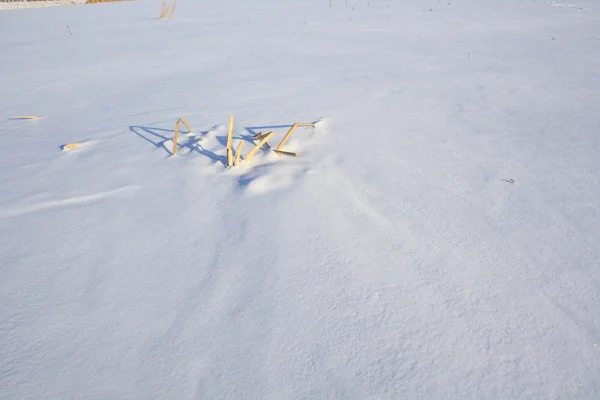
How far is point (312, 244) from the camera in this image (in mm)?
837

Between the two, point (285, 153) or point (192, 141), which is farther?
point (192, 141)

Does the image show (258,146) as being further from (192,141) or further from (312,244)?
(312,244)

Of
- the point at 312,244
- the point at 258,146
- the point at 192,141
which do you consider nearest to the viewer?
the point at 312,244

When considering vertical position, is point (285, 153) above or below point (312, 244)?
above

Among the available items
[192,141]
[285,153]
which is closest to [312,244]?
[285,153]

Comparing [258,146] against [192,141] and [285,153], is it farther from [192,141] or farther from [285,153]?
[192,141]

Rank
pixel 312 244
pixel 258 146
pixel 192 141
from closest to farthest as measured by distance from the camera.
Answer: pixel 312 244 → pixel 258 146 → pixel 192 141

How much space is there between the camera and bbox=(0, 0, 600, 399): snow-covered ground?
58 centimetres

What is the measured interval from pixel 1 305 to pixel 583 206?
1463 mm

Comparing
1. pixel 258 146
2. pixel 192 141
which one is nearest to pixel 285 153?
pixel 258 146

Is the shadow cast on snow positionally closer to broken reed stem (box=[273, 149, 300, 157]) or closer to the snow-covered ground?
the snow-covered ground

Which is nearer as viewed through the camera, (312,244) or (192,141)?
(312,244)

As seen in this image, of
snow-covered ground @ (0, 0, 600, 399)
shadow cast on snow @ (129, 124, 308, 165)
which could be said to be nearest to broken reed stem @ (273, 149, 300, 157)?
snow-covered ground @ (0, 0, 600, 399)

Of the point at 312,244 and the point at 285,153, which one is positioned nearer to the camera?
the point at 312,244
